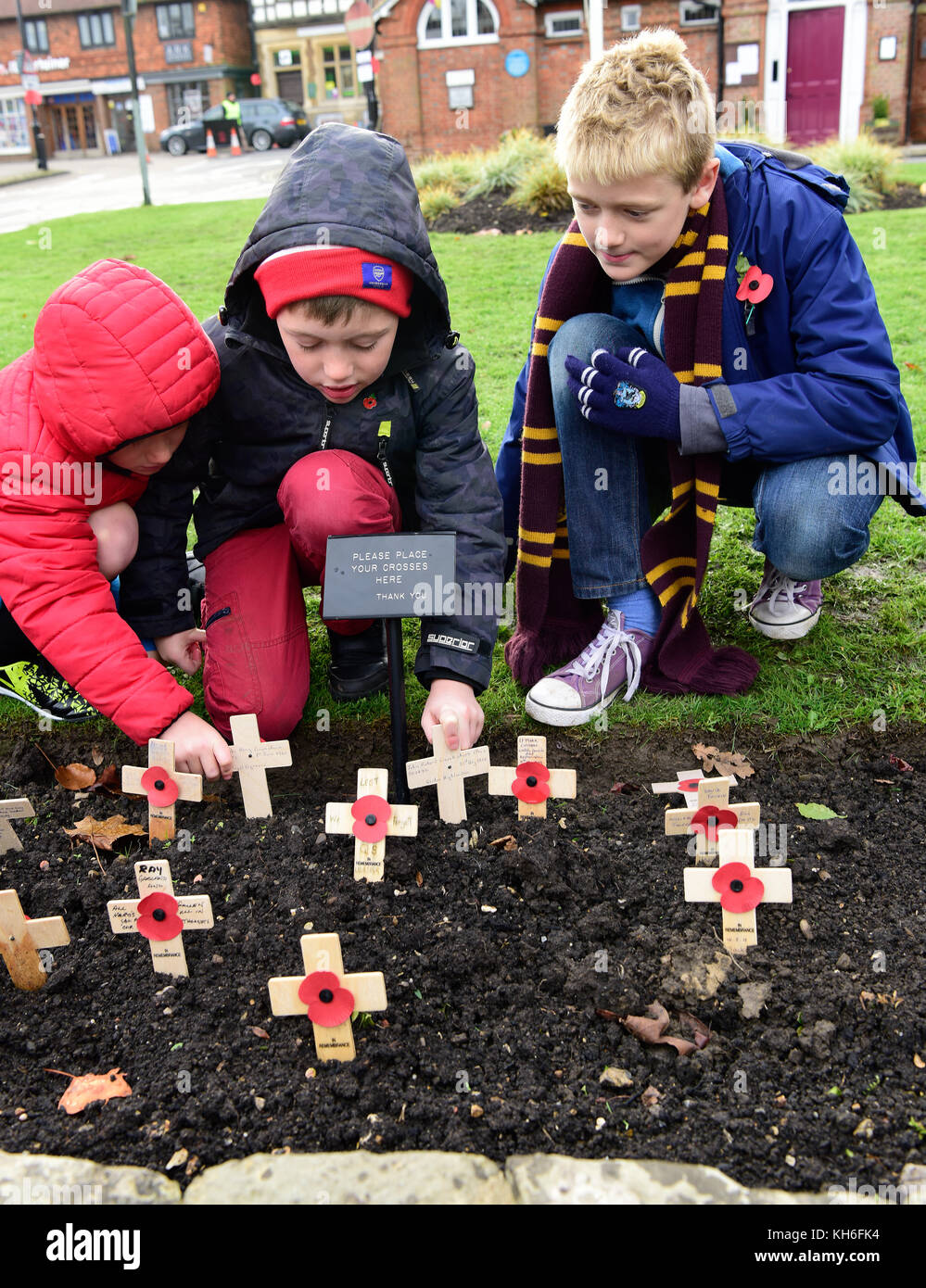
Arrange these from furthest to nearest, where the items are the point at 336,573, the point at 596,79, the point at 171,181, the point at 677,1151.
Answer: the point at 171,181, the point at 596,79, the point at 336,573, the point at 677,1151

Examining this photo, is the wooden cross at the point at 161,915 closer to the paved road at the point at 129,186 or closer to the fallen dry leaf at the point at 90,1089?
the fallen dry leaf at the point at 90,1089

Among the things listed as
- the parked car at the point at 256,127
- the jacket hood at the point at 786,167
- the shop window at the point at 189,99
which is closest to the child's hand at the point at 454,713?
the jacket hood at the point at 786,167

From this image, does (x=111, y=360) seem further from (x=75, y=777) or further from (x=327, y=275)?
(x=75, y=777)

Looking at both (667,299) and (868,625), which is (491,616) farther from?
(868,625)

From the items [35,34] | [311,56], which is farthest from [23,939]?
[35,34]

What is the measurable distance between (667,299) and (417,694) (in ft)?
3.84

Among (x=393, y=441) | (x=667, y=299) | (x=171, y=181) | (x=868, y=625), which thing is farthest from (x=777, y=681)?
(x=171, y=181)

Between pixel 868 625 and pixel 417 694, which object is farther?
pixel 868 625

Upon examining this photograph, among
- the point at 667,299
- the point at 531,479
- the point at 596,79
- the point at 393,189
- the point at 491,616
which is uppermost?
the point at 596,79

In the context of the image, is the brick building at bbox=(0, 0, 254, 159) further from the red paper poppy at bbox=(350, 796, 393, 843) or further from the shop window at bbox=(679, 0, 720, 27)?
the red paper poppy at bbox=(350, 796, 393, 843)

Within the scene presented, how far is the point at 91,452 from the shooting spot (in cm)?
208

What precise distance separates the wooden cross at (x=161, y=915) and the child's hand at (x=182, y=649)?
961 mm

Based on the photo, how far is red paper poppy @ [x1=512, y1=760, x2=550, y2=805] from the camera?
6.66 feet
